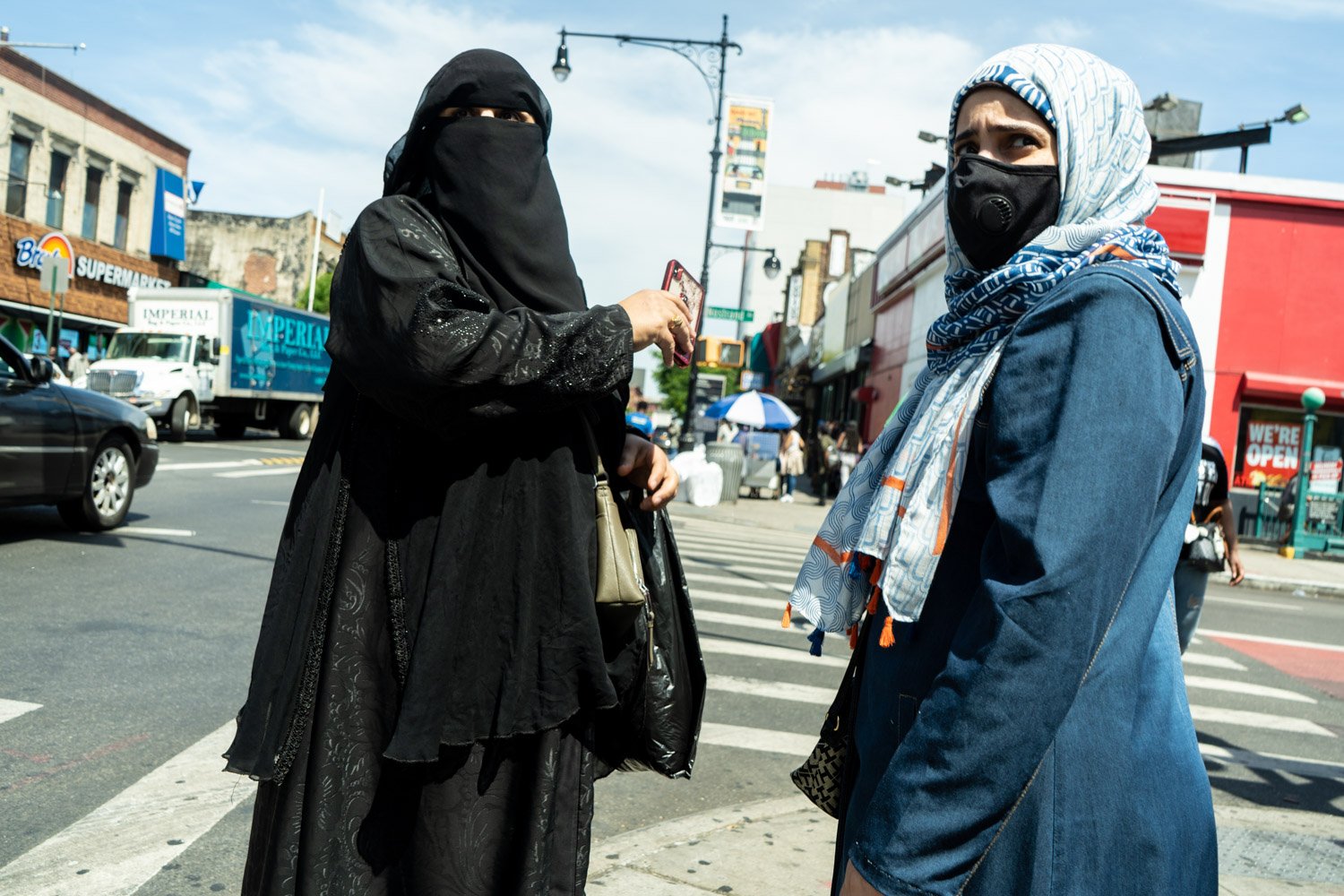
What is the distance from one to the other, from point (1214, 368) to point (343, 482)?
2176cm

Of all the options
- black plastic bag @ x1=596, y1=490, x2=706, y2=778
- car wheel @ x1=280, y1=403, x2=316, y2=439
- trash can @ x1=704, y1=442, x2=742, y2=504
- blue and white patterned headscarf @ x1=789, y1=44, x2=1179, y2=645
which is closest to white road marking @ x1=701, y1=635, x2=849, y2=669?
black plastic bag @ x1=596, y1=490, x2=706, y2=778

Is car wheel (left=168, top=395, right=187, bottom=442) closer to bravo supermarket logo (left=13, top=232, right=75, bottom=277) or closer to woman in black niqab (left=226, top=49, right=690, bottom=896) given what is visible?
bravo supermarket logo (left=13, top=232, right=75, bottom=277)

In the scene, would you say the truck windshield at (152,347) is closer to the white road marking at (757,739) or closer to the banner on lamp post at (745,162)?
the banner on lamp post at (745,162)

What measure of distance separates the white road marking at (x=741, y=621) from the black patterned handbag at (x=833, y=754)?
19.4 ft

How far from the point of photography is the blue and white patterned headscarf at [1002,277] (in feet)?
4.69

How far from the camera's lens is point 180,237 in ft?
114

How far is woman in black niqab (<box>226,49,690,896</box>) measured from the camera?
5.77 ft

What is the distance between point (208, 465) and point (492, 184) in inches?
621

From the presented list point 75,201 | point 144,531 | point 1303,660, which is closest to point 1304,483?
point 1303,660

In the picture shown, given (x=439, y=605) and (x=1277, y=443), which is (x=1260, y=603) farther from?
(x=439, y=605)

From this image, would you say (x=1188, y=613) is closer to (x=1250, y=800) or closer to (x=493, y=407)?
(x=1250, y=800)

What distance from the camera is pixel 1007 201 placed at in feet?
5.05

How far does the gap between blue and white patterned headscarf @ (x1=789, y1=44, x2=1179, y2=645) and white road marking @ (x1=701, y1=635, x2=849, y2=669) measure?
5.30 metres

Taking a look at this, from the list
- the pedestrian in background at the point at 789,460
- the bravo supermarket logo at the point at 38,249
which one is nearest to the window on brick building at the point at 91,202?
the bravo supermarket logo at the point at 38,249
